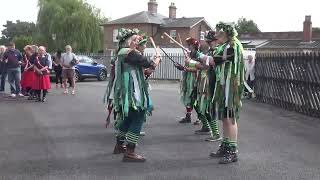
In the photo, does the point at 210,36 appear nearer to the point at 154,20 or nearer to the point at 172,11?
the point at 154,20

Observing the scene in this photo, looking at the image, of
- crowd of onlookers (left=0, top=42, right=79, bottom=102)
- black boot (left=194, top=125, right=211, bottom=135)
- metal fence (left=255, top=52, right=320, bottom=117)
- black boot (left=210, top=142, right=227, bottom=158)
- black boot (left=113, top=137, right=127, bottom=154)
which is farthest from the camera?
crowd of onlookers (left=0, top=42, right=79, bottom=102)

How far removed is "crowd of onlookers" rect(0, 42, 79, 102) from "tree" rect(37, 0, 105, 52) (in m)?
36.6

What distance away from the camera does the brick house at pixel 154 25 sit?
6412 cm

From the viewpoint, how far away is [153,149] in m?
8.34

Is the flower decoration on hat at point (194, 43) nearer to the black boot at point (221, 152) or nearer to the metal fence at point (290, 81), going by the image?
the black boot at point (221, 152)

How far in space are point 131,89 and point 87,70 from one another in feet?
71.9

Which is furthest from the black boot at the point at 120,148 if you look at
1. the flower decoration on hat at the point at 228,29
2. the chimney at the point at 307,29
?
the chimney at the point at 307,29

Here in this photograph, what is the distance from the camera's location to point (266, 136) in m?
9.86

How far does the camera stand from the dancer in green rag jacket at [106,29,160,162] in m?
7.45

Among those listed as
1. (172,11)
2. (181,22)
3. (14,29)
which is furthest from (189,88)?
(14,29)

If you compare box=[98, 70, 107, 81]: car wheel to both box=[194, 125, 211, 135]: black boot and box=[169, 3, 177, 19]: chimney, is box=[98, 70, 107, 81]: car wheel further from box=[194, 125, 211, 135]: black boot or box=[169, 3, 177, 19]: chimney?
box=[169, 3, 177, 19]: chimney

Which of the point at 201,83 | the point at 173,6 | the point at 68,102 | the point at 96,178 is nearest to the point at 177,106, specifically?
the point at 68,102

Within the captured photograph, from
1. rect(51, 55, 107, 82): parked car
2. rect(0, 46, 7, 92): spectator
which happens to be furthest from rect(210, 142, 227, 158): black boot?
rect(51, 55, 107, 82): parked car

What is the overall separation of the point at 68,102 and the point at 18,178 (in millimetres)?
9160
